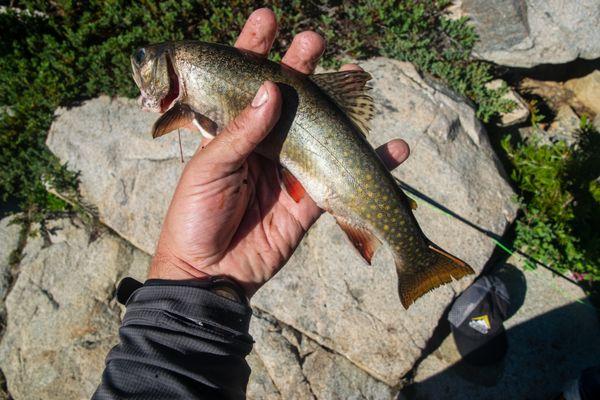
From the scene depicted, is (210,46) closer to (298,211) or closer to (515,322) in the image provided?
(298,211)

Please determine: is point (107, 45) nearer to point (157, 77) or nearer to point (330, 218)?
point (157, 77)

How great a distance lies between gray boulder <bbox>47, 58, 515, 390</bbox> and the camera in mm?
5254

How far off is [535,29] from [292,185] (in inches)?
226

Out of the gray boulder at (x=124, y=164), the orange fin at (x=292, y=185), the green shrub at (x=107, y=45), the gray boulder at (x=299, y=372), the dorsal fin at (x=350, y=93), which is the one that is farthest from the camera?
the green shrub at (x=107, y=45)

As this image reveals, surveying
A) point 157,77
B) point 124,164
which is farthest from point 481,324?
point 124,164

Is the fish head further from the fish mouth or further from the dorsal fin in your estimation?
the dorsal fin

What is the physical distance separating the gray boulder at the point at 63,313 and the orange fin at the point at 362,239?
373 cm

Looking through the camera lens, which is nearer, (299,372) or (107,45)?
(299,372)

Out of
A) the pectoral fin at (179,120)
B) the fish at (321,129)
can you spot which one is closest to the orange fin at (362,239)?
the fish at (321,129)

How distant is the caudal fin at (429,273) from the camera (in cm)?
333

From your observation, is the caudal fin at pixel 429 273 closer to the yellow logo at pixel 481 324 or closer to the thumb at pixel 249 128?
the thumb at pixel 249 128

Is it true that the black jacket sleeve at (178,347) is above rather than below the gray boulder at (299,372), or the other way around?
above

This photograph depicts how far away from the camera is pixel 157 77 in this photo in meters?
3.38

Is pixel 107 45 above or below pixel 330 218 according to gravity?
above
